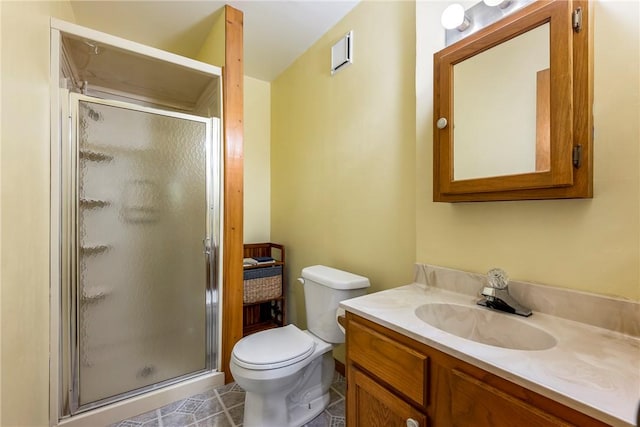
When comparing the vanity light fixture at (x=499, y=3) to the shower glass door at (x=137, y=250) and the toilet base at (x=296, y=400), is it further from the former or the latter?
the toilet base at (x=296, y=400)

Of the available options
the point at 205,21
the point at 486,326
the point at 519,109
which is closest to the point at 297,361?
the point at 486,326

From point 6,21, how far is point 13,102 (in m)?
0.23

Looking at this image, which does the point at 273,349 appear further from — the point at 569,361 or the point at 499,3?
the point at 499,3

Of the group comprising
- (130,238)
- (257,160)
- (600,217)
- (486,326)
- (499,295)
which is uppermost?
(257,160)

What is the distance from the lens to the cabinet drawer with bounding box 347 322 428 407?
812mm

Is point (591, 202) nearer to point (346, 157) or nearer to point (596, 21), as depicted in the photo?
point (596, 21)

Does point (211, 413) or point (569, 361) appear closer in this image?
point (569, 361)

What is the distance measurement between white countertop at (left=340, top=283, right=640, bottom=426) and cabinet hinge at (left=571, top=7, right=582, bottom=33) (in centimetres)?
89

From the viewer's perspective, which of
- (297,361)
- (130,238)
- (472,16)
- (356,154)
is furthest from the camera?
(356,154)

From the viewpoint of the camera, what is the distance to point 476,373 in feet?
2.27

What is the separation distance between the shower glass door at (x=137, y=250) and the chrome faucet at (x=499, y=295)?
5.26 feet

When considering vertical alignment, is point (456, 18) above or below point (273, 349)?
above

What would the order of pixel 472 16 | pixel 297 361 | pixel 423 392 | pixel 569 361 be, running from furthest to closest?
1. pixel 297 361
2. pixel 472 16
3. pixel 423 392
4. pixel 569 361

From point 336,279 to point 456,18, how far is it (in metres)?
1.31
